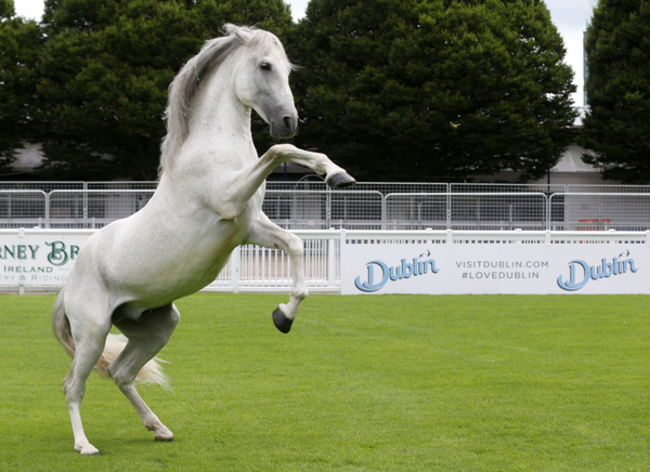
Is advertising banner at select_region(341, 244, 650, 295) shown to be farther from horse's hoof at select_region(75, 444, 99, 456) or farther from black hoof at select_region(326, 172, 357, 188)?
black hoof at select_region(326, 172, 357, 188)

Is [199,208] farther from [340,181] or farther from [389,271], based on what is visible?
[389,271]

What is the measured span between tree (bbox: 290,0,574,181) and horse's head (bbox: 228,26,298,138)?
24.1 m

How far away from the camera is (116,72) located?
93.4 feet

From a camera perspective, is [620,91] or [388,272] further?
[620,91]

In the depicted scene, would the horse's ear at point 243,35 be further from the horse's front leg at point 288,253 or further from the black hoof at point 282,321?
the black hoof at point 282,321

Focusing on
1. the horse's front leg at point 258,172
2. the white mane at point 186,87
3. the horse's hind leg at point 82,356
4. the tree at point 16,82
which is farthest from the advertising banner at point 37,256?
the tree at point 16,82

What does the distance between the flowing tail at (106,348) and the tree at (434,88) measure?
77.2ft

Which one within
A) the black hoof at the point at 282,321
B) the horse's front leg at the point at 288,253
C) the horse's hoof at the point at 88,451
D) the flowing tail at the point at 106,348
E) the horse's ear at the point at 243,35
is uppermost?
the horse's ear at the point at 243,35

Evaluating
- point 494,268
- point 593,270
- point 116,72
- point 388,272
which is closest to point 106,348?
point 388,272

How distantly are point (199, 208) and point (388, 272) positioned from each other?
376 inches

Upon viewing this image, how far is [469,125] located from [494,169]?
2.81 m

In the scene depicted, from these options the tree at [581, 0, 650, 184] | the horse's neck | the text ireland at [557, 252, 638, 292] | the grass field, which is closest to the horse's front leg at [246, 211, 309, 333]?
the horse's neck

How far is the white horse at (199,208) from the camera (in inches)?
154

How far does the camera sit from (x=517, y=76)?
1133 inches
